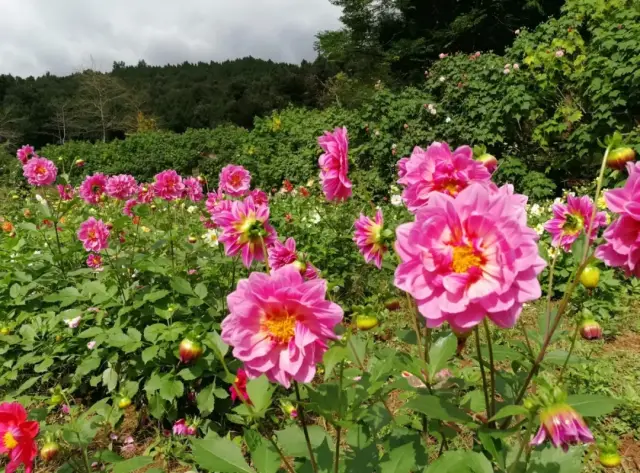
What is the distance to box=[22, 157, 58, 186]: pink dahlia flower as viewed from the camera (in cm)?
277

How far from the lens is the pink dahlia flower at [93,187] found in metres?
2.82

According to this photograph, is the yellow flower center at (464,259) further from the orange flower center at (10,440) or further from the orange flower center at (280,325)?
the orange flower center at (10,440)

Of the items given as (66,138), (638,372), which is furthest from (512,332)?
(66,138)

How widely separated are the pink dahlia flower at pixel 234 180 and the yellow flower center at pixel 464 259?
1564 millimetres

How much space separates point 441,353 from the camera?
3.50 feet

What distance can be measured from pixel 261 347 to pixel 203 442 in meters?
0.37

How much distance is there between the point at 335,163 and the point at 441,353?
0.54m

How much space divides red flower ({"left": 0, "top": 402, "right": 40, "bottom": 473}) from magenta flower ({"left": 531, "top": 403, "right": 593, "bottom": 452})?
1.20m

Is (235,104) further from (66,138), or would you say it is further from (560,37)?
(560,37)

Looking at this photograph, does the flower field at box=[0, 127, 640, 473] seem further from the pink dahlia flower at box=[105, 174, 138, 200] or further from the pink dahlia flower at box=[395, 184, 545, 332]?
the pink dahlia flower at box=[105, 174, 138, 200]

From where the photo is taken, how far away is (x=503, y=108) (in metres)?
5.46

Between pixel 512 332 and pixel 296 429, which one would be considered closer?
pixel 296 429

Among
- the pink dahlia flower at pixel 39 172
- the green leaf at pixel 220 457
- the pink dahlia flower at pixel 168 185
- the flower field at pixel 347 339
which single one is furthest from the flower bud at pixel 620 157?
the pink dahlia flower at pixel 39 172

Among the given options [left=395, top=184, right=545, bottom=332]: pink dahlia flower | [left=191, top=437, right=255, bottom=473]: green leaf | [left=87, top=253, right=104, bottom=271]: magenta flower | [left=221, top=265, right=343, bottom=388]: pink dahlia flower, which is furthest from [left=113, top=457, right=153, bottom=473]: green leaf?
[left=87, top=253, right=104, bottom=271]: magenta flower
